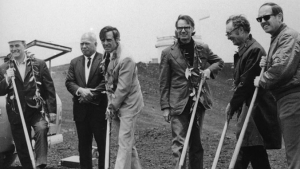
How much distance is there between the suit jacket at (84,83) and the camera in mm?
4879

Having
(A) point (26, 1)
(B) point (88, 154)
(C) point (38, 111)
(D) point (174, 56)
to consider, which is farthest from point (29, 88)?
(A) point (26, 1)

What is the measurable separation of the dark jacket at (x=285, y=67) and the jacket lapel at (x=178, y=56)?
1.12 m

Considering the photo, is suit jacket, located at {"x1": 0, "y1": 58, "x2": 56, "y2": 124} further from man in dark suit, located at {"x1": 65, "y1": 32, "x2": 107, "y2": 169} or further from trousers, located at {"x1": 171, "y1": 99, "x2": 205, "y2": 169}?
trousers, located at {"x1": 171, "y1": 99, "x2": 205, "y2": 169}

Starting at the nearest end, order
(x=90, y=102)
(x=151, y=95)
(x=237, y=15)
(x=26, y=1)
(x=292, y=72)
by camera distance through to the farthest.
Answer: (x=292, y=72) < (x=237, y=15) < (x=90, y=102) < (x=26, y=1) < (x=151, y=95)

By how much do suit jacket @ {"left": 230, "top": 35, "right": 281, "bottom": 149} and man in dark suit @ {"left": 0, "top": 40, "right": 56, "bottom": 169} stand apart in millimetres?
2405

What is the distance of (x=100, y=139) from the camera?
487cm

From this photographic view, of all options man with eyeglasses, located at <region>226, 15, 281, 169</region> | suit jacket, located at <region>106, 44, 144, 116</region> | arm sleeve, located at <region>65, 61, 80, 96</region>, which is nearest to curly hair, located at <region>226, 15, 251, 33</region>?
man with eyeglasses, located at <region>226, 15, 281, 169</region>

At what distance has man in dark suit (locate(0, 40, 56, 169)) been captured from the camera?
486 cm

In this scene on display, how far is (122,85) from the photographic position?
4305mm

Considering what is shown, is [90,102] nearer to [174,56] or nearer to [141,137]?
[174,56]

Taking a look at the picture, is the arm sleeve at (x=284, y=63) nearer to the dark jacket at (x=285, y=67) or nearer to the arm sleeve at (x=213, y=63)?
the dark jacket at (x=285, y=67)

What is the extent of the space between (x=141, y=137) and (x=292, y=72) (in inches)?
211

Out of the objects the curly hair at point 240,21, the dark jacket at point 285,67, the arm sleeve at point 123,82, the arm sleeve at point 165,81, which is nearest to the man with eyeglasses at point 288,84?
the dark jacket at point 285,67

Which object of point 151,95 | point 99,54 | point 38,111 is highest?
point 99,54
